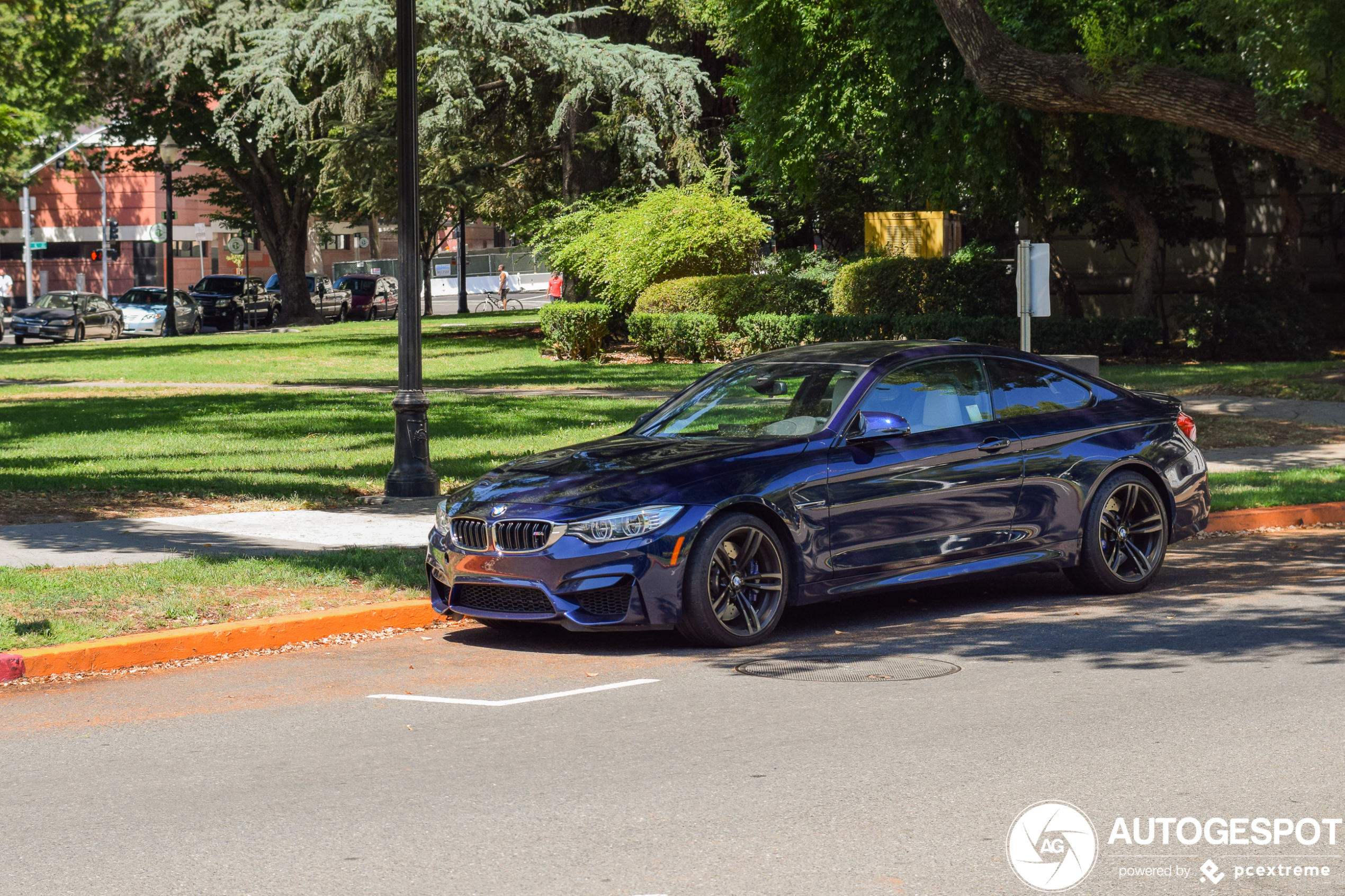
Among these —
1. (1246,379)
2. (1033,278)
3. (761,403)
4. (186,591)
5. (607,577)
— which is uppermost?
(1033,278)

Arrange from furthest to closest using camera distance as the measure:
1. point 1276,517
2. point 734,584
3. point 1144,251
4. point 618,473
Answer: point 1144,251 < point 1276,517 < point 618,473 < point 734,584

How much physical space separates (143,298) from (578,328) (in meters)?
26.0

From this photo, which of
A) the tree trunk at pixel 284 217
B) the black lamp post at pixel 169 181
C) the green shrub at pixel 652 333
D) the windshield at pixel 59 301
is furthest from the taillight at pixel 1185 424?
the windshield at pixel 59 301

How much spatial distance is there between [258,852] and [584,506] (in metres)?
3.23

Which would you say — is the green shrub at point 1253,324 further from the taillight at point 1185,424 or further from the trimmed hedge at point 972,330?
the taillight at point 1185,424

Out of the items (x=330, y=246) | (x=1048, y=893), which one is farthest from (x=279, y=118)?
(x=330, y=246)

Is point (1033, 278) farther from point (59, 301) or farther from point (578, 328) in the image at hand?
point (59, 301)

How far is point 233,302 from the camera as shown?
2164 inches

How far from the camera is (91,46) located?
4078 centimetres

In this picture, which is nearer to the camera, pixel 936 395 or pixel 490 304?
pixel 936 395

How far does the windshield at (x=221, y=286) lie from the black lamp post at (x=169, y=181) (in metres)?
3.09

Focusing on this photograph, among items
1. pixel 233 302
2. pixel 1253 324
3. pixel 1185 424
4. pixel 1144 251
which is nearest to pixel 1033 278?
pixel 1185 424

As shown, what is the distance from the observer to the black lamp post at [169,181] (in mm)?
43969

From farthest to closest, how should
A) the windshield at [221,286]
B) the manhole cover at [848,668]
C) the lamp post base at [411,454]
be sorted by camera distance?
the windshield at [221,286] < the lamp post base at [411,454] < the manhole cover at [848,668]
